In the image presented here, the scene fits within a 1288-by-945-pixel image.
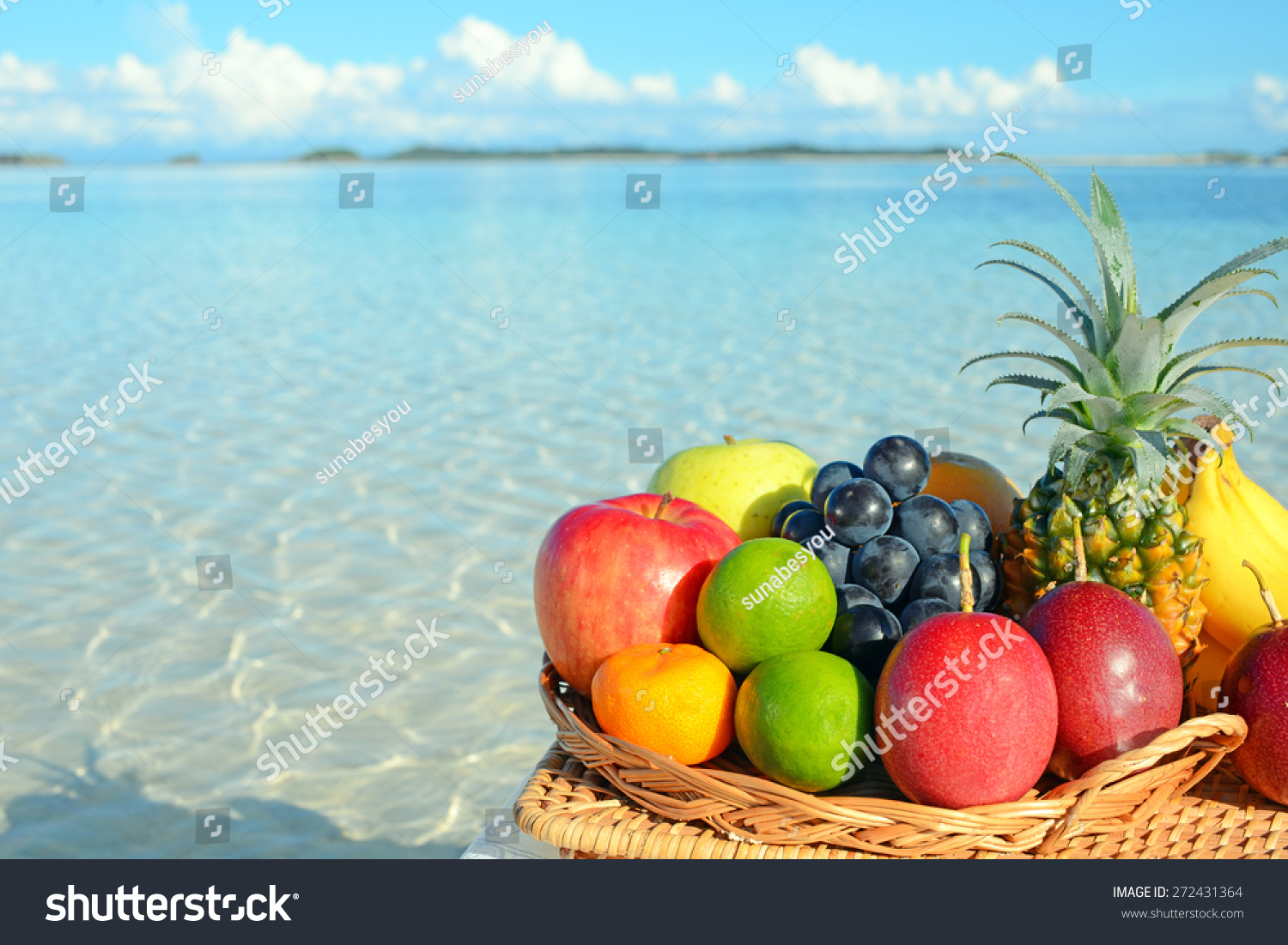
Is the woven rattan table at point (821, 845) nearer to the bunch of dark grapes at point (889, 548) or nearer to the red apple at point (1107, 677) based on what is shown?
the red apple at point (1107, 677)

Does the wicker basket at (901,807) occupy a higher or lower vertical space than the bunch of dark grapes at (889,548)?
lower

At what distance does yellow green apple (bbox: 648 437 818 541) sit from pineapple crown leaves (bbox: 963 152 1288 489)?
0.84 m

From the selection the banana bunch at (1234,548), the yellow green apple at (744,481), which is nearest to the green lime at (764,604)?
the yellow green apple at (744,481)

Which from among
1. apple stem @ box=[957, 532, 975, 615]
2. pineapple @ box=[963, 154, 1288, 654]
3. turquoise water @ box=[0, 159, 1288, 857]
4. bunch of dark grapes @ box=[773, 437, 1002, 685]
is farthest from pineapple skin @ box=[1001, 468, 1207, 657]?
turquoise water @ box=[0, 159, 1288, 857]

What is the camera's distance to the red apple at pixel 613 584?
208cm

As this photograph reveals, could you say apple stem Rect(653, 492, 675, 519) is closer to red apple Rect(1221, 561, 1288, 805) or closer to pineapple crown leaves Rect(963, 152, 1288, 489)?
pineapple crown leaves Rect(963, 152, 1288, 489)

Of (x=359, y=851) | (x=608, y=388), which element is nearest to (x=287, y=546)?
(x=359, y=851)

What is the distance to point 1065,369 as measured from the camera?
6.66 feet

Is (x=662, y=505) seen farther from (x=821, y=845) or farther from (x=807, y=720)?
(x=821, y=845)

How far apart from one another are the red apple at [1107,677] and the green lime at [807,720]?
0.34 metres

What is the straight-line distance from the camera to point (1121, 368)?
76.3 inches
